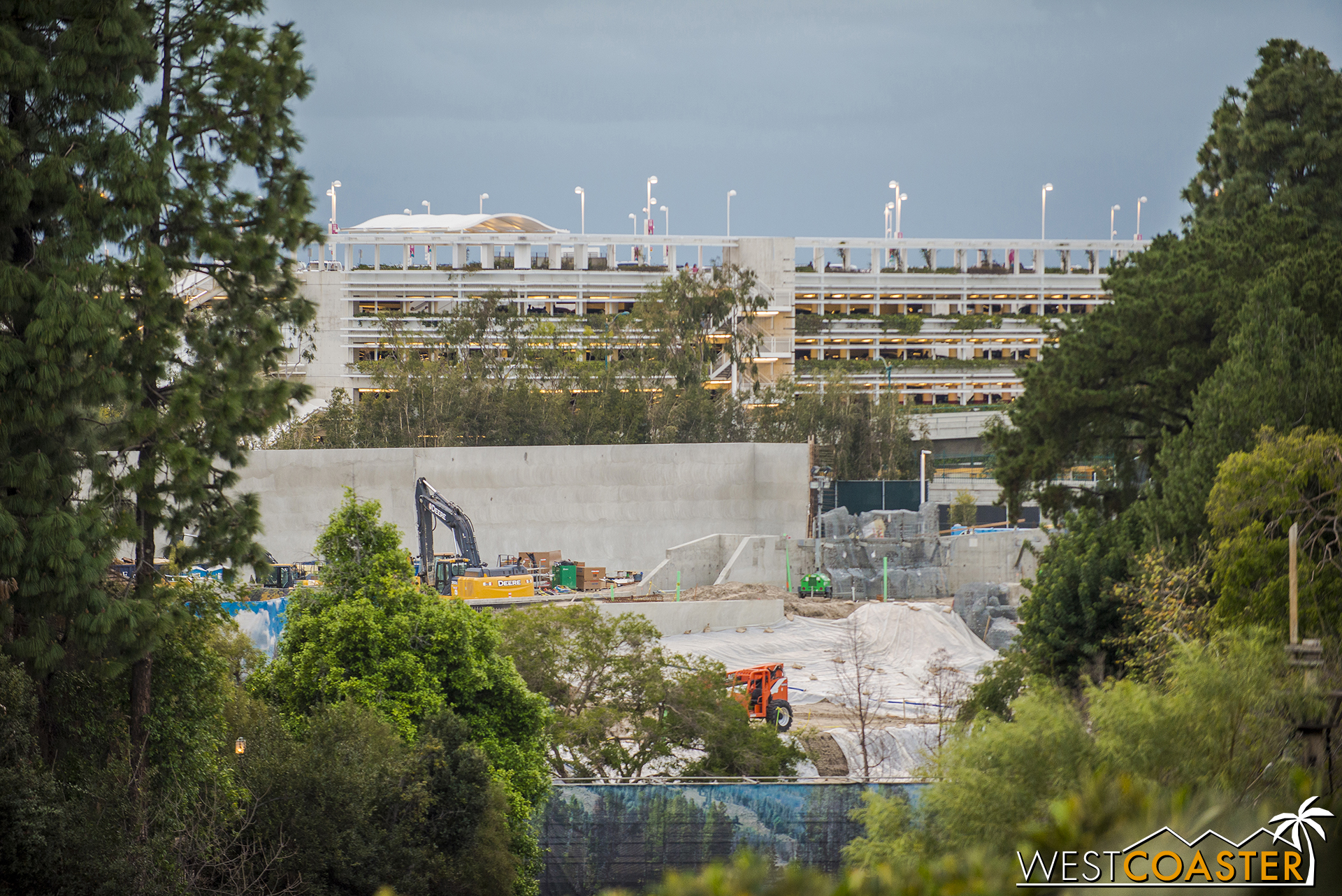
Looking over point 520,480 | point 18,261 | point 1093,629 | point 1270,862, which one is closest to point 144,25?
point 18,261

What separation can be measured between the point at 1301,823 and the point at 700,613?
115 ft

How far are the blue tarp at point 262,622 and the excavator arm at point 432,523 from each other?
9.29 meters

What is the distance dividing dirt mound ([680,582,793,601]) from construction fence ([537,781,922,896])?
2281 centimetres

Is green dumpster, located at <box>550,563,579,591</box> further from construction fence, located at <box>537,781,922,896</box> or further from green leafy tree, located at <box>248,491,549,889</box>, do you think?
green leafy tree, located at <box>248,491,549,889</box>

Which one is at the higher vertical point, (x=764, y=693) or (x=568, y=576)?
(x=568, y=576)

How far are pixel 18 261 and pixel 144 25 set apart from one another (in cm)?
329

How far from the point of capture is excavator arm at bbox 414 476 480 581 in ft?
133

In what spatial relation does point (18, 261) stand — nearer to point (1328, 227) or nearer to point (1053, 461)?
point (1053, 461)

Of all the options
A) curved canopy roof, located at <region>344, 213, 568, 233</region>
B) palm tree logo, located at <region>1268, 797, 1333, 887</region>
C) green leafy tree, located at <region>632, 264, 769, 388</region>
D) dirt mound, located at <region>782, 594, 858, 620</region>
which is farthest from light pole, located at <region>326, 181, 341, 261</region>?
palm tree logo, located at <region>1268, 797, 1333, 887</region>

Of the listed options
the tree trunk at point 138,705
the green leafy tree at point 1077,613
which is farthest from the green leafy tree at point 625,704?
the tree trunk at point 138,705

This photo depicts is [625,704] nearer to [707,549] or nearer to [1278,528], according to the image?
[1278,528]

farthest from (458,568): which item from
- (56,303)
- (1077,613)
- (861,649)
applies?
(56,303)

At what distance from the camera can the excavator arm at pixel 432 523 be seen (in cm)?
4066

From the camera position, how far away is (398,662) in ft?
56.9
